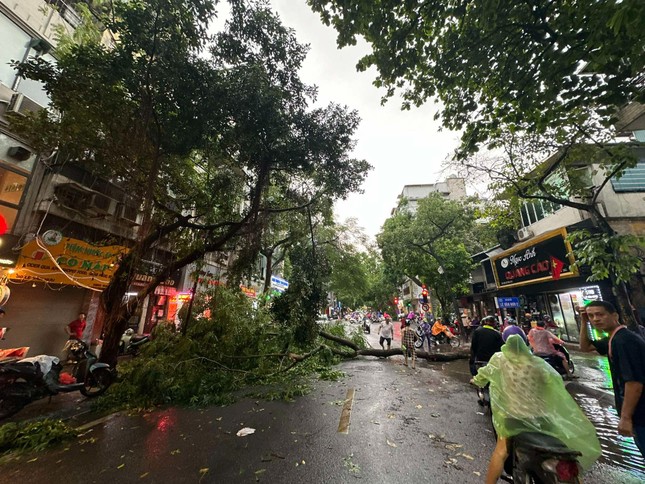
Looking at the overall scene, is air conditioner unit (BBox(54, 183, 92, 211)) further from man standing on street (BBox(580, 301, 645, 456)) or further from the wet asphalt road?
man standing on street (BBox(580, 301, 645, 456))

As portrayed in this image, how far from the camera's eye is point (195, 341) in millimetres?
7695

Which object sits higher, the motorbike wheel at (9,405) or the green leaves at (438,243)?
the green leaves at (438,243)

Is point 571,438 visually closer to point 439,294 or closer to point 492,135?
point 492,135

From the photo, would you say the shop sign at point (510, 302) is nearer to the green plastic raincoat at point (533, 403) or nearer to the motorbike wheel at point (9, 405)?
the green plastic raincoat at point (533, 403)

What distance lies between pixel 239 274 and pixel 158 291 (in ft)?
30.2

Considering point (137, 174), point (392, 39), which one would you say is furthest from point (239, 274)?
point (392, 39)

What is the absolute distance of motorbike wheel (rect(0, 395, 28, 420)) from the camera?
5.13 m

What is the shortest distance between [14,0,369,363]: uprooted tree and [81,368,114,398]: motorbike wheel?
0.58 m

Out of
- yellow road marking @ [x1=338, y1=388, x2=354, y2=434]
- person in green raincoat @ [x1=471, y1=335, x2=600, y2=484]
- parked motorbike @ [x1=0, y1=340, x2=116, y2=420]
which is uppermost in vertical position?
person in green raincoat @ [x1=471, y1=335, x2=600, y2=484]

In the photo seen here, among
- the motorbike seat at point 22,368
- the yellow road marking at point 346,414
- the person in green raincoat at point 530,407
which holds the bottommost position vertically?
the yellow road marking at point 346,414

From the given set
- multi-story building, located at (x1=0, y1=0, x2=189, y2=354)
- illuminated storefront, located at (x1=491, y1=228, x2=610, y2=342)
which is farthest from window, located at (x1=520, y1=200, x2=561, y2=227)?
multi-story building, located at (x1=0, y1=0, x2=189, y2=354)

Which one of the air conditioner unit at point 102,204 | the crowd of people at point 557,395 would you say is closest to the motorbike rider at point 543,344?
the crowd of people at point 557,395

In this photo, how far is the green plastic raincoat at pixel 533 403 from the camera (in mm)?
2379

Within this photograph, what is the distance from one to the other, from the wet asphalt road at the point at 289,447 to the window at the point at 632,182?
12196 millimetres
